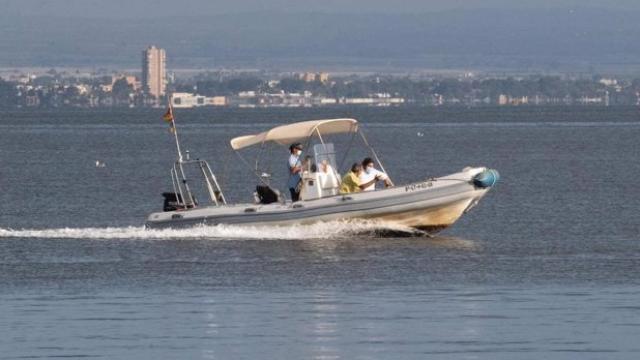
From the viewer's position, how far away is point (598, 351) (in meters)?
25.0

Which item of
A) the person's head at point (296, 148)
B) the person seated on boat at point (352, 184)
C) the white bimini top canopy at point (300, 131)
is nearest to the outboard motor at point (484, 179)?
the person seated on boat at point (352, 184)

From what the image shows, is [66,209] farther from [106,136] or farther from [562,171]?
[106,136]

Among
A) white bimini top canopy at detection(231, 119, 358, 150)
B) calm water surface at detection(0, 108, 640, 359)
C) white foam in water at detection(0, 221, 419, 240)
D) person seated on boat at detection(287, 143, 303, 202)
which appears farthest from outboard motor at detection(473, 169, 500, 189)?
person seated on boat at detection(287, 143, 303, 202)

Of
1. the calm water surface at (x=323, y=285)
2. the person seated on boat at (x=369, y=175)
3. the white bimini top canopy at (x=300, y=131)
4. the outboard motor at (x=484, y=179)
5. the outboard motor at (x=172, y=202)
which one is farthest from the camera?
the white bimini top canopy at (x=300, y=131)

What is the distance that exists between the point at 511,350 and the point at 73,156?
76.4m

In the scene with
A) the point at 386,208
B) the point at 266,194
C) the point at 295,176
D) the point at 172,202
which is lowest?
the point at 172,202

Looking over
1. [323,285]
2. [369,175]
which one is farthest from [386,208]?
[323,285]

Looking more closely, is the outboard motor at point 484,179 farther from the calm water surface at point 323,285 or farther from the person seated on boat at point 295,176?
the person seated on boat at point 295,176

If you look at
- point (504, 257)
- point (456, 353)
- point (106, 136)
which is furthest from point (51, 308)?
point (106, 136)

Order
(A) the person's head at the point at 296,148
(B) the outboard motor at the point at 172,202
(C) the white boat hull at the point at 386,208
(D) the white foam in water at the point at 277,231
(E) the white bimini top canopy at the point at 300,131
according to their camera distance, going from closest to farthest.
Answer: (C) the white boat hull at the point at 386,208 → (D) the white foam in water at the point at 277,231 → (A) the person's head at the point at 296,148 → (B) the outboard motor at the point at 172,202 → (E) the white bimini top canopy at the point at 300,131

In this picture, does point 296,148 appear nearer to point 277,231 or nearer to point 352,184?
point 352,184

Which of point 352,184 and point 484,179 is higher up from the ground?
point 484,179

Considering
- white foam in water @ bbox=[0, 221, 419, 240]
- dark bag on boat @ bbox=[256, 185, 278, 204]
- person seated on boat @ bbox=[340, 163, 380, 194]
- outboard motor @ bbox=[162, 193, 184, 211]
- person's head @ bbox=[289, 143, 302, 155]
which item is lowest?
white foam in water @ bbox=[0, 221, 419, 240]

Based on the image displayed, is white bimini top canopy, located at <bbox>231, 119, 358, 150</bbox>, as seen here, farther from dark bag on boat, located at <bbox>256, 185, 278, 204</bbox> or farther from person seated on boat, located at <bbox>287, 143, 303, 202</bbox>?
dark bag on boat, located at <bbox>256, 185, 278, 204</bbox>
